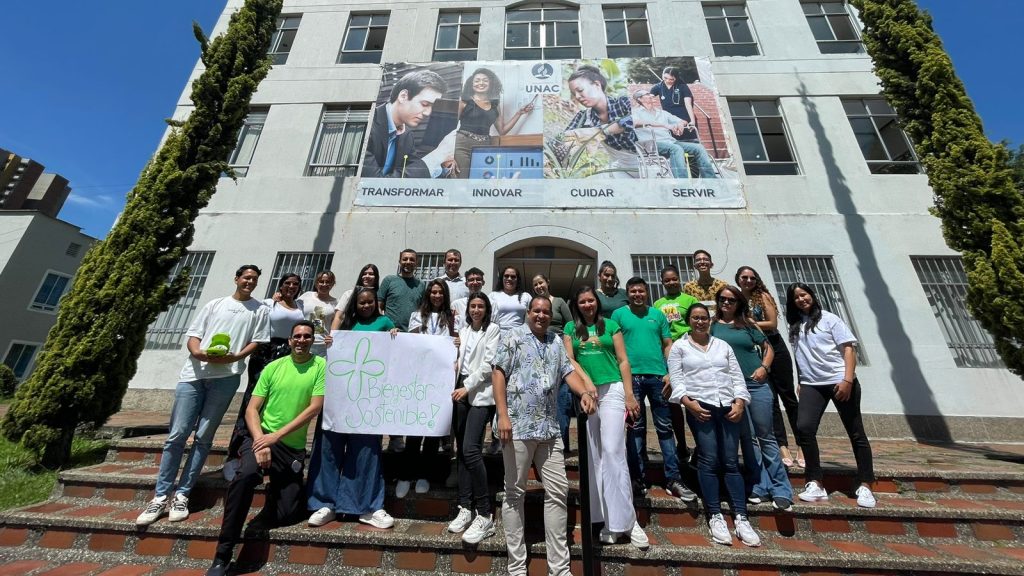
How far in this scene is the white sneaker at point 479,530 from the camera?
2686 millimetres

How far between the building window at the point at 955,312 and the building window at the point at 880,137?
7.20 ft

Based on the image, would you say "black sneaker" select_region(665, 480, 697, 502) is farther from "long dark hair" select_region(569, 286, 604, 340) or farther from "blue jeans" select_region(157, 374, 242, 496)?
"blue jeans" select_region(157, 374, 242, 496)

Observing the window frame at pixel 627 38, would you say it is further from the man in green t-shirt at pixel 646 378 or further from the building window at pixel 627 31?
the man in green t-shirt at pixel 646 378

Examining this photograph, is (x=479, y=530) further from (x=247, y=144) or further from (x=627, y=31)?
(x=627, y=31)

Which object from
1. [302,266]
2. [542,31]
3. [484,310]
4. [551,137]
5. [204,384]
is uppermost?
[542,31]

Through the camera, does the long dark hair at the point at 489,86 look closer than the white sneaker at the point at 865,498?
No

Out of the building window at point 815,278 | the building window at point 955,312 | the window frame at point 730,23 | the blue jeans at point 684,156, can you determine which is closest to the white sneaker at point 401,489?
the building window at point 815,278

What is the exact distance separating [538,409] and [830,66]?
1145 centimetres

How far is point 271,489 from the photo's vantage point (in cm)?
301

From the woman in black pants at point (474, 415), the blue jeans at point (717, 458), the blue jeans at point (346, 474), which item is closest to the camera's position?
the woman in black pants at point (474, 415)

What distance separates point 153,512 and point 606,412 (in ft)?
12.3

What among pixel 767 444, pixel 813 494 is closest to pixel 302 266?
pixel 767 444

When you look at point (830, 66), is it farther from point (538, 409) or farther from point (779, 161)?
point (538, 409)

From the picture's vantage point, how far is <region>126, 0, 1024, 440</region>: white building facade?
662 centimetres
